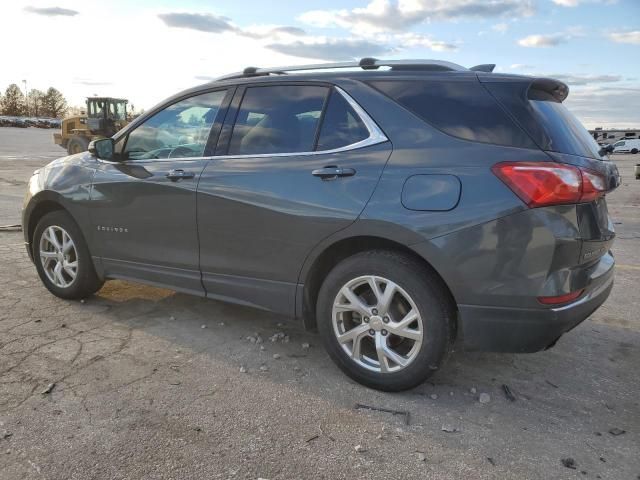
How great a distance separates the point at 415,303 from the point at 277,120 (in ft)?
4.90

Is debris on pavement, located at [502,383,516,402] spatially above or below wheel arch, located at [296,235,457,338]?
below

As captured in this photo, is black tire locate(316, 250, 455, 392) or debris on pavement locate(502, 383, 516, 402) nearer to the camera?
black tire locate(316, 250, 455, 392)

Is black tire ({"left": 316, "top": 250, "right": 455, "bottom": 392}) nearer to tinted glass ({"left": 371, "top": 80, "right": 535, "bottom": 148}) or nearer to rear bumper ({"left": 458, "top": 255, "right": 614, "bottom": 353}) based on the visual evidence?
rear bumper ({"left": 458, "top": 255, "right": 614, "bottom": 353})

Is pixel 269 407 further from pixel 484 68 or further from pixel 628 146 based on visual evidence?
pixel 628 146

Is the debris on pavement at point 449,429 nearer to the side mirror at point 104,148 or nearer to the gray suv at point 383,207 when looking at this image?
the gray suv at point 383,207

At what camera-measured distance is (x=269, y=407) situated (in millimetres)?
2984

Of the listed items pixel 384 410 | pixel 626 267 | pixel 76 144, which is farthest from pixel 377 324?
pixel 76 144

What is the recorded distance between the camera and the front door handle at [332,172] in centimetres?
311

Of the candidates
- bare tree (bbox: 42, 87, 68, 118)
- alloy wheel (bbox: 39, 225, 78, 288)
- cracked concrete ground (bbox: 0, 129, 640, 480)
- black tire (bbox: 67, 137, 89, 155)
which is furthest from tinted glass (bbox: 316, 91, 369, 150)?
bare tree (bbox: 42, 87, 68, 118)

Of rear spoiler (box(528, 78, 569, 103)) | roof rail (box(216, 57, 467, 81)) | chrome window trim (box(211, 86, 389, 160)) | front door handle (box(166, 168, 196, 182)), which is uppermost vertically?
roof rail (box(216, 57, 467, 81))

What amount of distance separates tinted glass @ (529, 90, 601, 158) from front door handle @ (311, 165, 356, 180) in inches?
40.3

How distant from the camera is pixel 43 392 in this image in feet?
10.1

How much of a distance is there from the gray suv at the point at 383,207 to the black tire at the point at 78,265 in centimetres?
56

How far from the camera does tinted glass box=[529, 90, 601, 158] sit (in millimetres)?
2799
